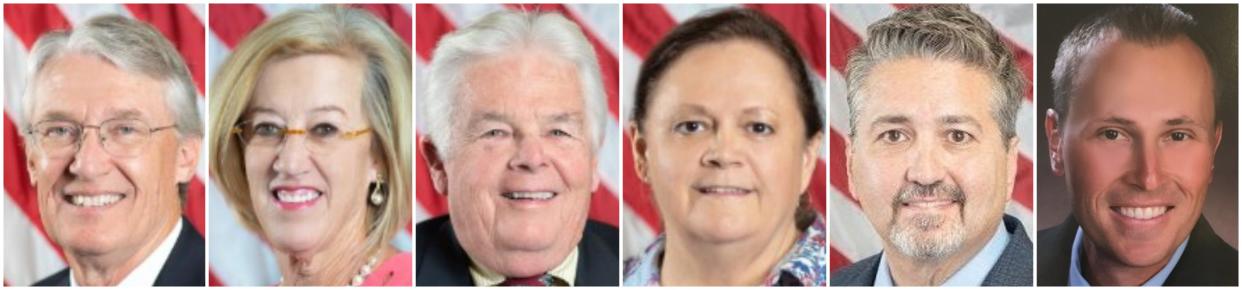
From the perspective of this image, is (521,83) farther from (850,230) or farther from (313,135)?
(850,230)

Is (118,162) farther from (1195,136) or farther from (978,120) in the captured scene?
(1195,136)

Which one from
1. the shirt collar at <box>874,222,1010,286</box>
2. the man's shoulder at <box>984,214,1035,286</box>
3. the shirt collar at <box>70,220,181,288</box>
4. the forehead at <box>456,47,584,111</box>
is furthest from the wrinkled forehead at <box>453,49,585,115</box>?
the man's shoulder at <box>984,214,1035,286</box>

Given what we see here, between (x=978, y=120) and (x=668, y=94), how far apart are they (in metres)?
1.13

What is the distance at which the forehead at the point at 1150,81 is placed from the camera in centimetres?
680

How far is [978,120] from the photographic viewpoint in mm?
6785

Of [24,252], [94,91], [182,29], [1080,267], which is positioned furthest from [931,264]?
[24,252]

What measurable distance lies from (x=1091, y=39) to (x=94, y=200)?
3734 mm

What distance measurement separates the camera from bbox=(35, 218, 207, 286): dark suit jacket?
7.04 meters

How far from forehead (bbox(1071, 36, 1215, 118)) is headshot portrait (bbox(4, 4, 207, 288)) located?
329cm

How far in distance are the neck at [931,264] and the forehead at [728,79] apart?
71cm

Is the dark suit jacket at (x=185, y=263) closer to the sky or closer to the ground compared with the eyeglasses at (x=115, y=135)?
closer to the ground

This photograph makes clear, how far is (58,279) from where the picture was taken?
7.14 m

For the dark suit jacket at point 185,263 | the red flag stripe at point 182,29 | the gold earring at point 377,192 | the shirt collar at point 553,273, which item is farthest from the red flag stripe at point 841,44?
the dark suit jacket at point 185,263

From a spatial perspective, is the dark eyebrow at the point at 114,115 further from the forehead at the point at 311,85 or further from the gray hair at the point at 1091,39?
the gray hair at the point at 1091,39
